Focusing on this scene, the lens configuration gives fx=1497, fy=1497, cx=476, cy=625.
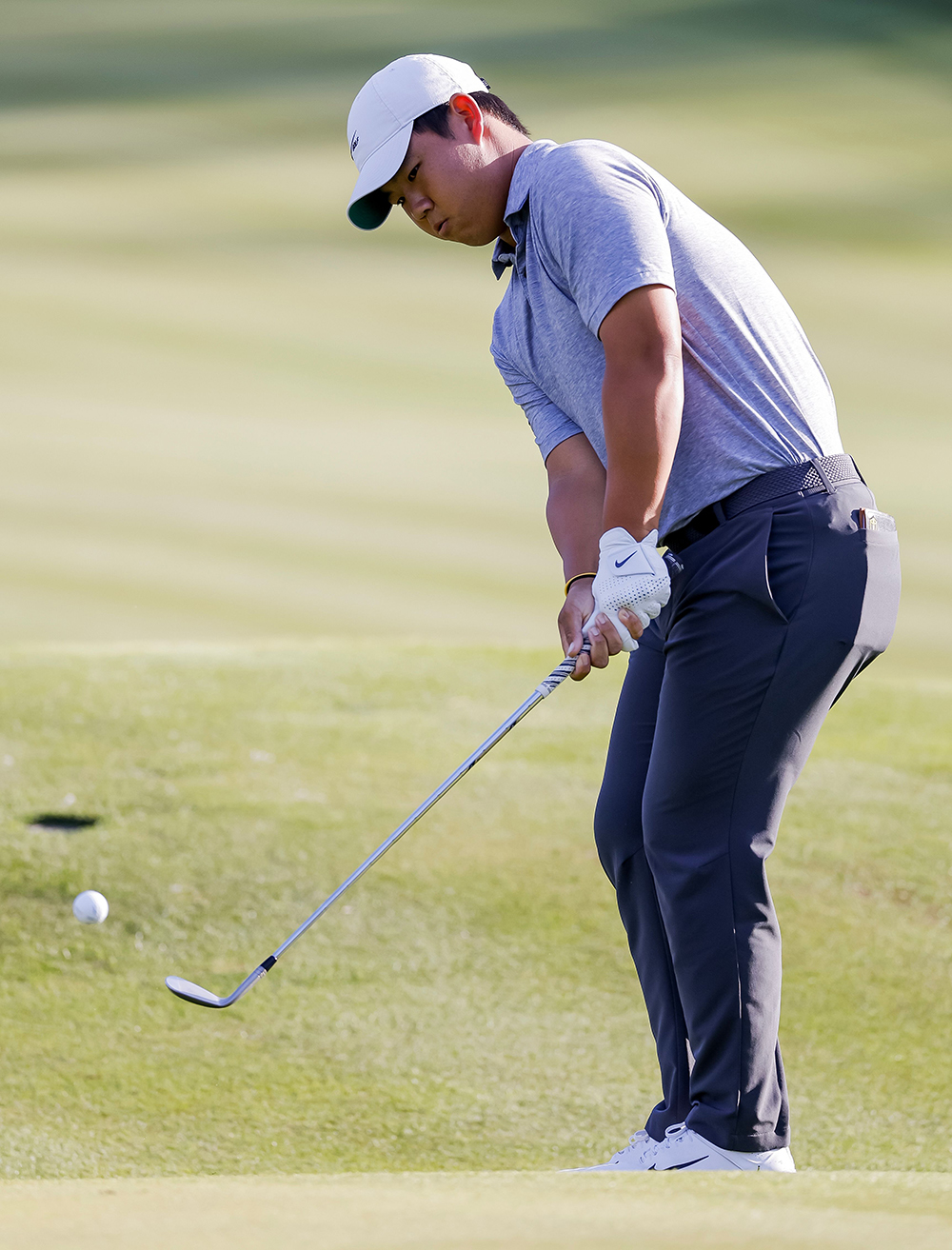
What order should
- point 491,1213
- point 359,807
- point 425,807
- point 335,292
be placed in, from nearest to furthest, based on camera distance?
point 491,1213 < point 425,807 < point 359,807 < point 335,292

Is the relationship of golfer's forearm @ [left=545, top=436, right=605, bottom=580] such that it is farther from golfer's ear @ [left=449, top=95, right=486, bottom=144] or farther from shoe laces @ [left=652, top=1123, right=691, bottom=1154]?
shoe laces @ [left=652, top=1123, right=691, bottom=1154]

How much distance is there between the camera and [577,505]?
2312mm

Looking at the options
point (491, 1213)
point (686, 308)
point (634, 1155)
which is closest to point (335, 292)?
point (686, 308)

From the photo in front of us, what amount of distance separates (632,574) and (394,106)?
0.73 meters

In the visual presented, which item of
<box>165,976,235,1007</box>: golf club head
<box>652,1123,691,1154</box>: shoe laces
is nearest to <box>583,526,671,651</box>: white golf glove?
<box>652,1123,691,1154</box>: shoe laces

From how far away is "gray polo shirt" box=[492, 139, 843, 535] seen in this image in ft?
6.39

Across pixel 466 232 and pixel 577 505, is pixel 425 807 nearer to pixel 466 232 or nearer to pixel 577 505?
pixel 577 505

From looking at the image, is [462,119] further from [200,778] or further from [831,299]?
[831,299]

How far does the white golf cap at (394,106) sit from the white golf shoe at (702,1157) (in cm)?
139

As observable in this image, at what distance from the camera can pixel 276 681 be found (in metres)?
5.32

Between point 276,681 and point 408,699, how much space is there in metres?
0.48

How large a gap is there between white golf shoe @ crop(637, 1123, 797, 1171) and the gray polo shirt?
852mm

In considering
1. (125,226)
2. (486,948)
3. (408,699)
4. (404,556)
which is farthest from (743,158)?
(486,948)

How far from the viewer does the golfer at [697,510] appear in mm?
1953
